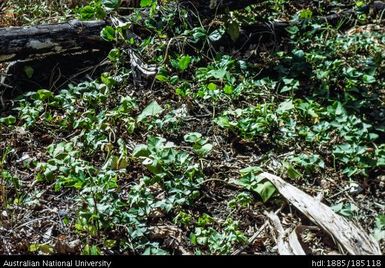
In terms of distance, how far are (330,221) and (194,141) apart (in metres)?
1.16

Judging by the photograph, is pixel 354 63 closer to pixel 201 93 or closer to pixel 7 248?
pixel 201 93

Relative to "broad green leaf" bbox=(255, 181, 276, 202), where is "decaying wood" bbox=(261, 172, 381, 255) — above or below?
above

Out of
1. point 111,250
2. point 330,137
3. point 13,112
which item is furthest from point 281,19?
point 111,250

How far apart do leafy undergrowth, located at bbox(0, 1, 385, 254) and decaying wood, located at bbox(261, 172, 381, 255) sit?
0.32 ft

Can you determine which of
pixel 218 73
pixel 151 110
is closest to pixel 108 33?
pixel 151 110

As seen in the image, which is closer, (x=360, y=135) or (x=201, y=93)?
(x=360, y=135)

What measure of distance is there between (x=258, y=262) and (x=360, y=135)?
130cm

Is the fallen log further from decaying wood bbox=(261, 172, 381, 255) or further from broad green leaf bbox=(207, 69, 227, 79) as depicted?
decaying wood bbox=(261, 172, 381, 255)

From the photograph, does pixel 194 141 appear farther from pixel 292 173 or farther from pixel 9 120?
pixel 9 120

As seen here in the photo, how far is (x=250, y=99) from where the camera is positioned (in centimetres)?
449

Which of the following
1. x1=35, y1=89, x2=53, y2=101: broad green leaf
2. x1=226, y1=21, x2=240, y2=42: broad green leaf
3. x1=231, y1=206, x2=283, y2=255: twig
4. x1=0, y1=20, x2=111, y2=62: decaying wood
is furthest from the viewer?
x1=226, y1=21, x2=240, y2=42: broad green leaf

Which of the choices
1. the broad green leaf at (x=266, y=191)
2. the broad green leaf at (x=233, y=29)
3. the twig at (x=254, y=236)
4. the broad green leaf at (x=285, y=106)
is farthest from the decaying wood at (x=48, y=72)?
the twig at (x=254, y=236)

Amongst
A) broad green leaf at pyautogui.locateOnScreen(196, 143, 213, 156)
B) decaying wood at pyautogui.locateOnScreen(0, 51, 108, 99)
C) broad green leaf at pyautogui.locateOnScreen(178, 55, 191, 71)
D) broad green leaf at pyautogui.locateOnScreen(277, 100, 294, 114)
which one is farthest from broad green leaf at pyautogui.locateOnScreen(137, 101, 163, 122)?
broad green leaf at pyautogui.locateOnScreen(277, 100, 294, 114)

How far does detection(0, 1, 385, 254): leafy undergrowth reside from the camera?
11.3 feet
